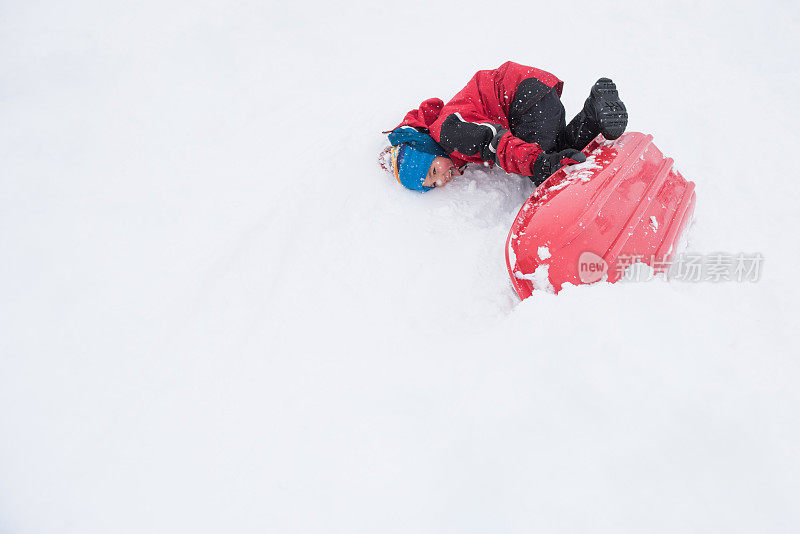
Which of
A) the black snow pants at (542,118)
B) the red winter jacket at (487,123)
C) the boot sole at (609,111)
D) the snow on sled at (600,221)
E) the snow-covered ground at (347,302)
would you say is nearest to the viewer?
the snow-covered ground at (347,302)

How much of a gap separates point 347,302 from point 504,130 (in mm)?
935

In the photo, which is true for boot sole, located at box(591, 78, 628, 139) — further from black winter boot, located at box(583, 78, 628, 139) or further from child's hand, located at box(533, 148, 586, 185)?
child's hand, located at box(533, 148, 586, 185)

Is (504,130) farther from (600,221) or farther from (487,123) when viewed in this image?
(600,221)

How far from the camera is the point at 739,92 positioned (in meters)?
2.48

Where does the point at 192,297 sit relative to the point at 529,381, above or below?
below

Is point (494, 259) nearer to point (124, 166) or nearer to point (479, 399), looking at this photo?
point (479, 399)

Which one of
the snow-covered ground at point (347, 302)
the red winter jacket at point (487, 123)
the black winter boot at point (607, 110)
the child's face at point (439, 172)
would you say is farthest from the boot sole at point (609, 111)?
the child's face at point (439, 172)

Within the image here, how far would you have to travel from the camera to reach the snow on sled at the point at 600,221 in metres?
1.36

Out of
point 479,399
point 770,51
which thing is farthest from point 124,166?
point 770,51

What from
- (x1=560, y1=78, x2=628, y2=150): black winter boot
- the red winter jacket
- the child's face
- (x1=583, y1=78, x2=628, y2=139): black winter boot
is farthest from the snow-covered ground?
(x1=583, y1=78, x2=628, y2=139): black winter boot

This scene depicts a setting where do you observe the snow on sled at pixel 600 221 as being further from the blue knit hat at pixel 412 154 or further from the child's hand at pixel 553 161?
the blue knit hat at pixel 412 154

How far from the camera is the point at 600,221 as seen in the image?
4.50 ft

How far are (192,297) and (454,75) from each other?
6.48 feet

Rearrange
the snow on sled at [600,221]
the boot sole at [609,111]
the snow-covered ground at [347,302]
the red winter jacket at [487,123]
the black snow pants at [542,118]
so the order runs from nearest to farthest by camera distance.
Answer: the snow-covered ground at [347,302], the snow on sled at [600,221], the boot sole at [609,111], the red winter jacket at [487,123], the black snow pants at [542,118]
